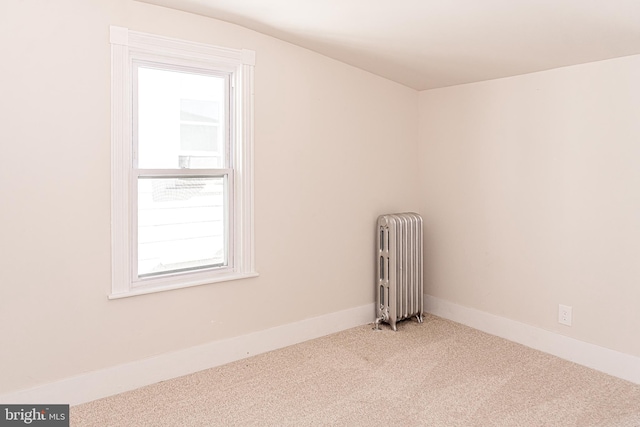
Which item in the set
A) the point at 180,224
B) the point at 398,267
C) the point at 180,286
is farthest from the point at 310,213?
the point at 180,286

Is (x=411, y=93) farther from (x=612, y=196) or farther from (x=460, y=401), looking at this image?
(x=460, y=401)

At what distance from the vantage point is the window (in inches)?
109

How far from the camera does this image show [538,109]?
3.42m

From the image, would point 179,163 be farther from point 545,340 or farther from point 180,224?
point 545,340

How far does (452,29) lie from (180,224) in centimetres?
209

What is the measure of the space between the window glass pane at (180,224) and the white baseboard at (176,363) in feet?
1.85

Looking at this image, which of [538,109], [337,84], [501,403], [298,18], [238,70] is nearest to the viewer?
[501,403]

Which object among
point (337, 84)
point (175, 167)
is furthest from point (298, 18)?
point (175, 167)

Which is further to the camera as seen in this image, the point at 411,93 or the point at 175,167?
the point at 411,93

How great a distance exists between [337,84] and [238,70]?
2.92ft

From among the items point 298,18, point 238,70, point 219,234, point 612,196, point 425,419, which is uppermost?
point 298,18

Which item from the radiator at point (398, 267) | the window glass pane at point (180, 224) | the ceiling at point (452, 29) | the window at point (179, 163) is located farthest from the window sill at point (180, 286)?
the ceiling at point (452, 29)

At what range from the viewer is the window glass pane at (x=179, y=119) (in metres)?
2.91

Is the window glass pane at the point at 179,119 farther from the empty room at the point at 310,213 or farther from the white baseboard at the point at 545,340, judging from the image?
the white baseboard at the point at 545,340
